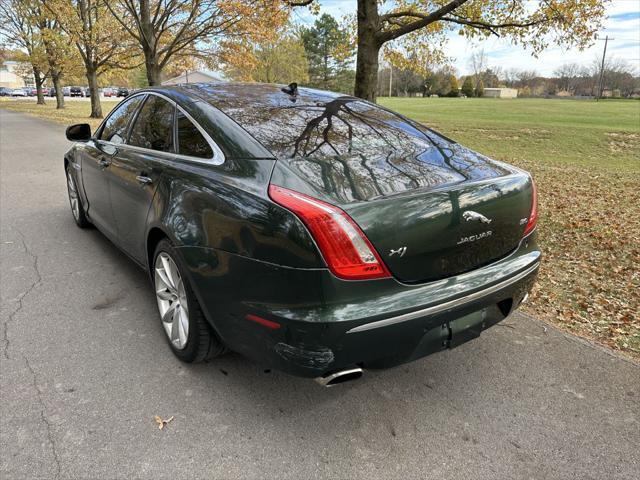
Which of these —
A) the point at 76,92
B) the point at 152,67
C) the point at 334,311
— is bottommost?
the point at 334,311

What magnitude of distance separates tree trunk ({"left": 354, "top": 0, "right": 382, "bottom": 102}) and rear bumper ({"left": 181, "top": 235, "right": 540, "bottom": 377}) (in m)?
5.99

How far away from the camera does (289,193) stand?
6.89 ft

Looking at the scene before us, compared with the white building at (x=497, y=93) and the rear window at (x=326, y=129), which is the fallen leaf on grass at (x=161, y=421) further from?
the white building at (x=497, y=93)

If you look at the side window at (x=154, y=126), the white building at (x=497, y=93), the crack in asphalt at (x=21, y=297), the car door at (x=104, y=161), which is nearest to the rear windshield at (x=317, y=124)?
the side window at (x=154, y=126)

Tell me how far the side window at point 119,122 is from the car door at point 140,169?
209mm

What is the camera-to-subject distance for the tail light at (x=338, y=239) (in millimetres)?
1963

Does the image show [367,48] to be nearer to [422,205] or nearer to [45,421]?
[422,205]

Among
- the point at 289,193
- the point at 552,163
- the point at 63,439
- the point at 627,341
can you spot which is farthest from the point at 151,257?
the point at 552,163

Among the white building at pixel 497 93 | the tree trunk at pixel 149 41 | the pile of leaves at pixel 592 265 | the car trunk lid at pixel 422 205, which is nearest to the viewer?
the car trunk lid at pixel 422 205

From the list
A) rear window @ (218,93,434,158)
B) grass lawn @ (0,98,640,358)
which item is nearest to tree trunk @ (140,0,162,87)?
grass lawn @ (0,98,640,358)

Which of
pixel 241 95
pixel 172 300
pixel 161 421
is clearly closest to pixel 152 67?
pixel 241 95

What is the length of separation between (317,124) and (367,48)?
18.5 ft

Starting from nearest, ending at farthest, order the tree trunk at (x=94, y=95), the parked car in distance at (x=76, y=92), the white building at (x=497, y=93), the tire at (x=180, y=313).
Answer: the tire at (x=180, y=313), the tree trunk at (x=94, y=95), the parked car in distance at (x=76, y=92), the white building at (x=497, y=93)

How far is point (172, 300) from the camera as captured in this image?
2.96 m
